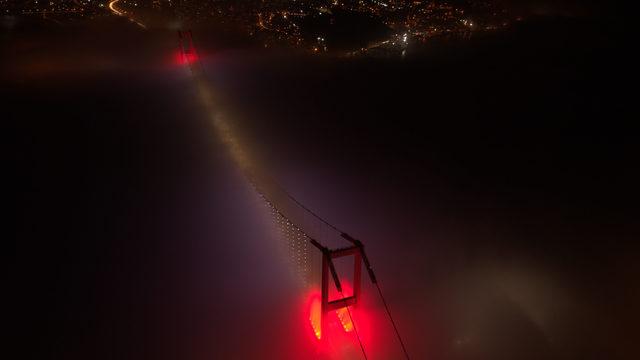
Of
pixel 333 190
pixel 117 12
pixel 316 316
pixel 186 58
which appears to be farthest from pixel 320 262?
pixel 117 12

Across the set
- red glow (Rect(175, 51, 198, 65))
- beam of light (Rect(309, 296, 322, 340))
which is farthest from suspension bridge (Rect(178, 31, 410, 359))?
red glow (Rect(175, 51, 198, 65))

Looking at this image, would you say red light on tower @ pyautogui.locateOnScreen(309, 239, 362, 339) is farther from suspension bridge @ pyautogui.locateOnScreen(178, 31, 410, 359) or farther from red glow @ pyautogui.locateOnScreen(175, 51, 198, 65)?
red glow @ pyautogui.locateOnScreen(175, 51, 198, 65)

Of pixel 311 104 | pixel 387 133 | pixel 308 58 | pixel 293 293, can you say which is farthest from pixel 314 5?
pixel 293 293

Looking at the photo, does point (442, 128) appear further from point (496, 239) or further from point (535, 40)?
point (535, 40)

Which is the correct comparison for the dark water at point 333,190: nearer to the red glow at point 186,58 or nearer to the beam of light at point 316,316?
the beam of light at point 316,316

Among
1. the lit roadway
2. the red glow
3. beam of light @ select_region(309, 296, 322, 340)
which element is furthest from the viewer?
the lit roadway
